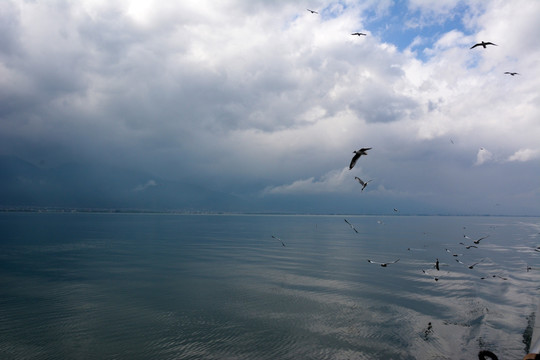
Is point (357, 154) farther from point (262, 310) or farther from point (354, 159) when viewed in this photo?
point (262, 310)

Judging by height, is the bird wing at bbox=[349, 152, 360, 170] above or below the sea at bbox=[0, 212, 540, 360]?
above

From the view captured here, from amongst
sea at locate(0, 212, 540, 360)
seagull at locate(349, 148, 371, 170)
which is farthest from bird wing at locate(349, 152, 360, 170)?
sea at locate(0, 212, 540, 360)

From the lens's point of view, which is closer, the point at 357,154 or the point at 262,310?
the point at 357,154

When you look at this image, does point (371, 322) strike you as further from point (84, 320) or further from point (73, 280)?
point (73, 280)

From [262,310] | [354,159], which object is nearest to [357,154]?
[354,159]

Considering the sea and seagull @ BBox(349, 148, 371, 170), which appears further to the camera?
the sea

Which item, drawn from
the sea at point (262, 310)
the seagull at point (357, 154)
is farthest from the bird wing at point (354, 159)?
the sea at point (262, 310)

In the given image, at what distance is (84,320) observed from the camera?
24828 mm

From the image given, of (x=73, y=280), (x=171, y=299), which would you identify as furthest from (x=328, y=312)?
(x=73, y=280)

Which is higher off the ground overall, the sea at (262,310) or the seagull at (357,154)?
the seagull at (357,154)

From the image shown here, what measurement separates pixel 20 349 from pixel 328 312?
2155cm

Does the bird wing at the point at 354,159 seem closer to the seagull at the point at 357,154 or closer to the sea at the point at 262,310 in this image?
the seagull at the point at 357,154

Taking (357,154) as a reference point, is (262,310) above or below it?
below

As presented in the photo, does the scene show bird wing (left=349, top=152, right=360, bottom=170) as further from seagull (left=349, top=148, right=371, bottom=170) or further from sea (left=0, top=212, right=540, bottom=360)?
sea (left=0, top=212, right=540, bottom=360)
